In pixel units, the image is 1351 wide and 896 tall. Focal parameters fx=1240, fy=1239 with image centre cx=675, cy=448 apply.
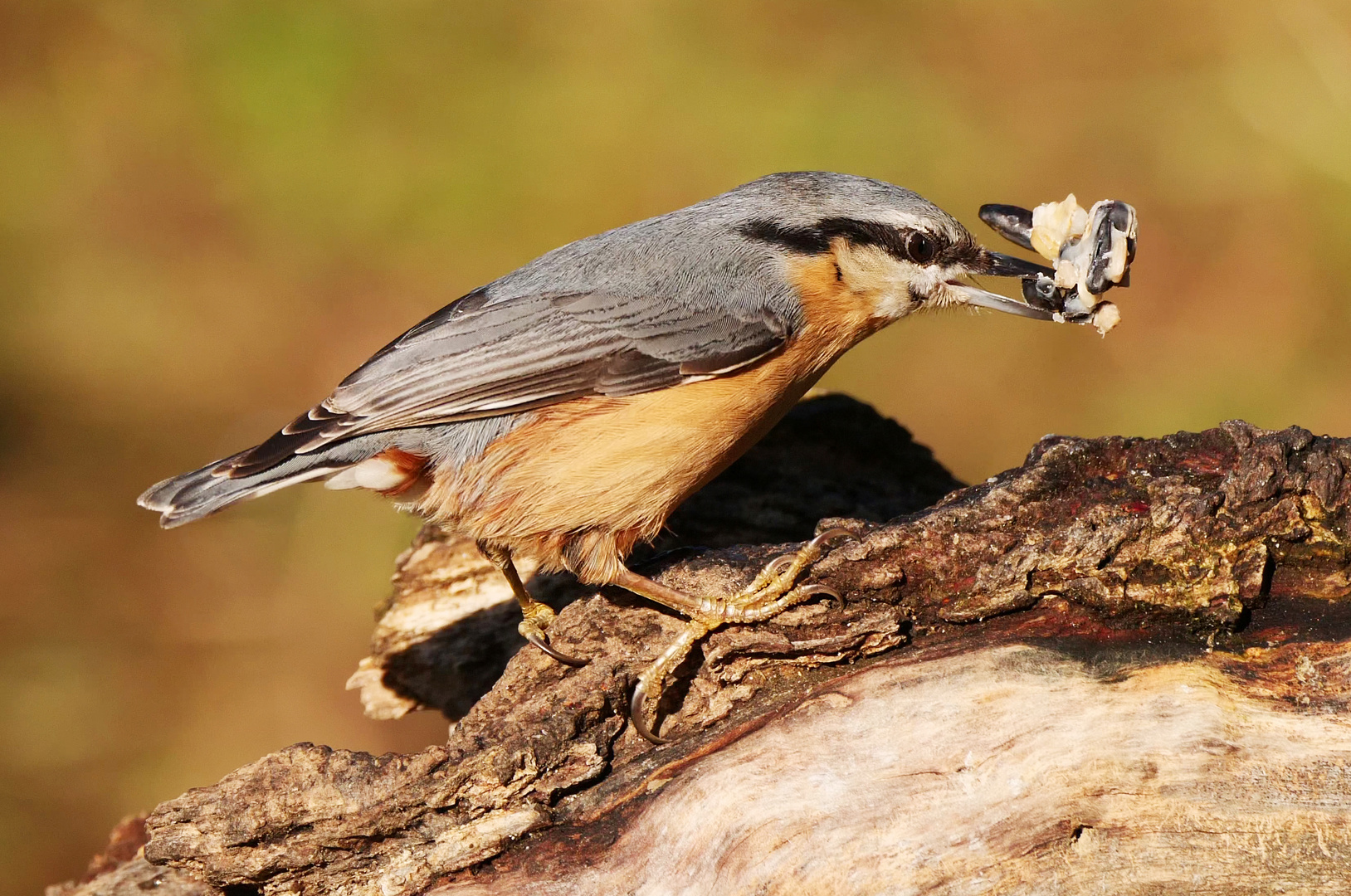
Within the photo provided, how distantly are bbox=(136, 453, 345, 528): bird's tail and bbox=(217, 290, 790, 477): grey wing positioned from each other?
0.04 metres

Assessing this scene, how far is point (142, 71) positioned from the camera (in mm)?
8430

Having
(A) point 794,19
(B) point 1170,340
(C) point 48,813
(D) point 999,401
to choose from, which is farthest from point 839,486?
(A) point 794,19

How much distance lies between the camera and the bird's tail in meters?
3.80

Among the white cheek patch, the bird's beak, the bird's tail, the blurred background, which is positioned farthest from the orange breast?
the blurred background

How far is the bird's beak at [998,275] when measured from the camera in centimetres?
393

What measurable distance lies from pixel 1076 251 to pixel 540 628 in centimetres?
203

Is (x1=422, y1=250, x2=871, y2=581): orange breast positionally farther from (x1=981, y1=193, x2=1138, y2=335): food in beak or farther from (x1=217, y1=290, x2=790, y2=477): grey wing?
(x1=981, y1=193, x2=1138, y2=335): food in beak

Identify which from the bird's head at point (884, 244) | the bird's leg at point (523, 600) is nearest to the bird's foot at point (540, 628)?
the bird's leg at point (523, 600)

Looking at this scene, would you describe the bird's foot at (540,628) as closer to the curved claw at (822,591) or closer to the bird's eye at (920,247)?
the curved claw at (822,591)

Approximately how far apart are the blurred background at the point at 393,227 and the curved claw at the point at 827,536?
3.03 metres

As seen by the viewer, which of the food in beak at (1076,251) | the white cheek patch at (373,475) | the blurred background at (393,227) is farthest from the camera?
the blurred background at (393,227)

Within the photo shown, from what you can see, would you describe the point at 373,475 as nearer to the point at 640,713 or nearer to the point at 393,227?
the point at 640,713

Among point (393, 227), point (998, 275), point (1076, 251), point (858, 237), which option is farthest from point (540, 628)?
point (393, 227)

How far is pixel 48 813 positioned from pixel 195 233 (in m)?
3.89
